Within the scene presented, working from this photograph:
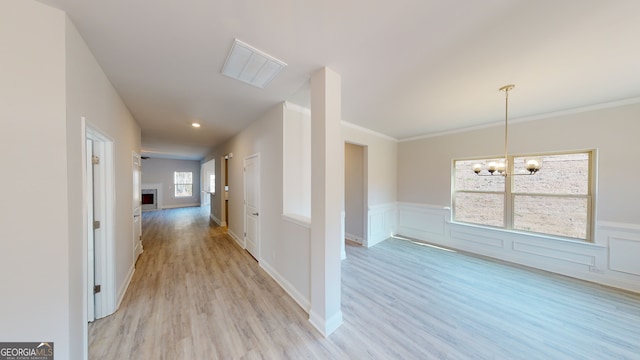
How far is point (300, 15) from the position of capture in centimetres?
130

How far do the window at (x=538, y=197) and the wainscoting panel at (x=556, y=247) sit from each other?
0.19 meters

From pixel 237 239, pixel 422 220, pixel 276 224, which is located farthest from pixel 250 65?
pixel 422 220

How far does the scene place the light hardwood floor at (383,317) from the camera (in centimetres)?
169

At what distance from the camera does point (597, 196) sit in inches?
113

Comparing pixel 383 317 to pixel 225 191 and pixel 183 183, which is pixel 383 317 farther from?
pixel 183 183

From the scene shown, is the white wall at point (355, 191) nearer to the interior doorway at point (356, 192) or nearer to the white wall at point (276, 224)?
the interior doorway at point (356, 192)

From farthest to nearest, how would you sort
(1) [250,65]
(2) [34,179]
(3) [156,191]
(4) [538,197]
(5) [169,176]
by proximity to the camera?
(5) [169,176]
(3) [156,191]
(4) [538,197]
(1) [250,65]
(2) [34,179]

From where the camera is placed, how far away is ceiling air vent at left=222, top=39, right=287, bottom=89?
1650 mm

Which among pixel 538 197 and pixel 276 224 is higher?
pixel 538 197

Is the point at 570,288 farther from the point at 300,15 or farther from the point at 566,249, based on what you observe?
the point at 300,15

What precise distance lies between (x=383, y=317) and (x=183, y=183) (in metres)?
11.7

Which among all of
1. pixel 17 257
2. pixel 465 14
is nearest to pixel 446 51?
pixel 465 14

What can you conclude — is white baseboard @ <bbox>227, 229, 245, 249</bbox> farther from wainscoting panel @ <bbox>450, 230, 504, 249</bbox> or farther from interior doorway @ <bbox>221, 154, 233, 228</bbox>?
wainscoting panel @ <bbox>450, 230, 504, 249</bbox>

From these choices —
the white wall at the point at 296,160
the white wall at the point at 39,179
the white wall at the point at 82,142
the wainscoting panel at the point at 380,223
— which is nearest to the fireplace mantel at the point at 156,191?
the white wall at the point at 82,142
